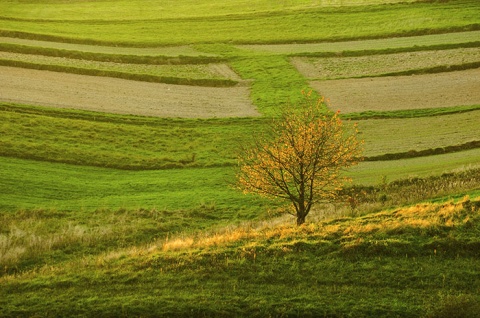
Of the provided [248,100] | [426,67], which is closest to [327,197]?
[248,100]

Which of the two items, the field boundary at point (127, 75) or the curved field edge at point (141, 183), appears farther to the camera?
the field boundary at point (127, 75)

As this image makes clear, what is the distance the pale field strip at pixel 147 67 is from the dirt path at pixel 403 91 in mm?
9752

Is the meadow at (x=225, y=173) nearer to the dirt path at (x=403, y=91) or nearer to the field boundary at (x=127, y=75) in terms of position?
the field boundary at (x=127, y=75)

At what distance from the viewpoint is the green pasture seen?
277 ft

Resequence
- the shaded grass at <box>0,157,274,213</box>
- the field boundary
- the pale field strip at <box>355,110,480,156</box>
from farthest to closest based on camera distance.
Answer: the field boundary → the pale field strip at <box>355,110,480,156</box> → the shaded grass at <box>0,157,274,213</box>

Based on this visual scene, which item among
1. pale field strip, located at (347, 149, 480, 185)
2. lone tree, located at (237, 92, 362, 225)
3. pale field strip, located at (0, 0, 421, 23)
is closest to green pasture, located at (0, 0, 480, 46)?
pale field strip, located at (0, 0, 421, 23)

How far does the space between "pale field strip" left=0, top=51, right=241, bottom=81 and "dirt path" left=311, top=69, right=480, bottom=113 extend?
9752 mm

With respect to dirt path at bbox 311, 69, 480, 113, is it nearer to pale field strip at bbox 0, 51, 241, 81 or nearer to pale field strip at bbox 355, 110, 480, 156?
pale field strip at bbox 355, 110, 480, 156

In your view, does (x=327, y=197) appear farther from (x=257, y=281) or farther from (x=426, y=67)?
(x=426, y=67)

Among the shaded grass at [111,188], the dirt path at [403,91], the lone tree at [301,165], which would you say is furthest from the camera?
the dirt path at [403,91]

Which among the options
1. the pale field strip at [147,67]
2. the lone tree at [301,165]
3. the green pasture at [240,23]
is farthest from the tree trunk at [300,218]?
the green pasture at [240,23]

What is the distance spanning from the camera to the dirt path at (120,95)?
6231 centimetres

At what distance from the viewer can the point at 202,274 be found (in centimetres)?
3016

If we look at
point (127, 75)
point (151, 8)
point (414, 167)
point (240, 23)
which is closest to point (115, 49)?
point (127, 75)
